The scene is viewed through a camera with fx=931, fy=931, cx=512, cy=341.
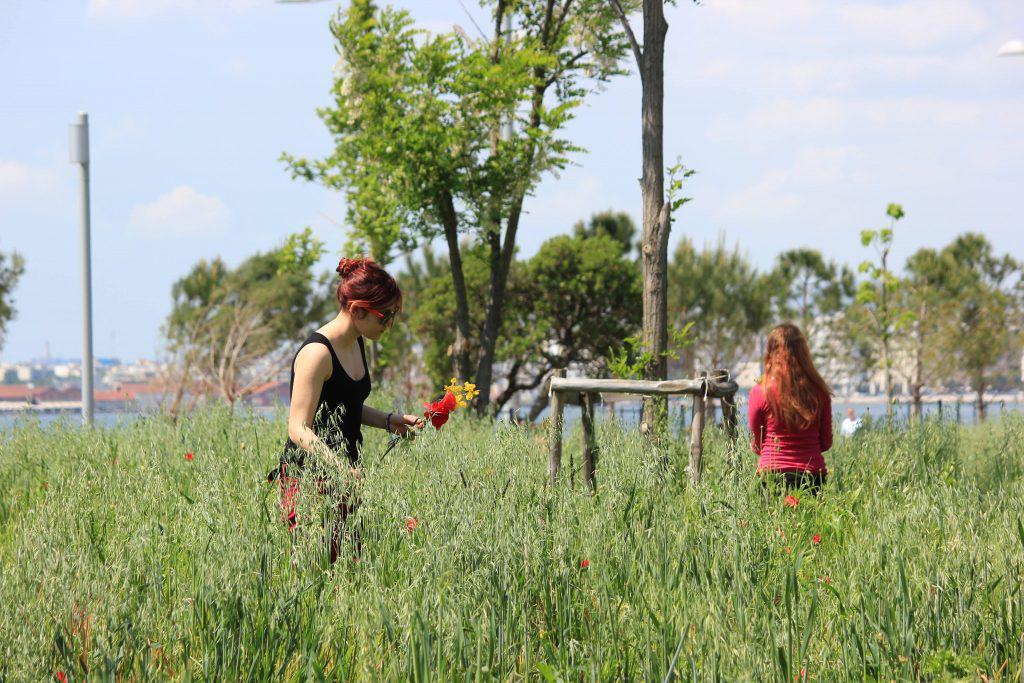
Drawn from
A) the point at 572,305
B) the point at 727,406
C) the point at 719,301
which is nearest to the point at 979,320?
the point at 719,301

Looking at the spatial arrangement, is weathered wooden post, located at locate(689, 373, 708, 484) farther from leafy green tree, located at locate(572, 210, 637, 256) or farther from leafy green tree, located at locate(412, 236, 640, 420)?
leafy green tree, located at locate(572, 210, 637, 256)

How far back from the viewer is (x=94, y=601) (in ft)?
8.82

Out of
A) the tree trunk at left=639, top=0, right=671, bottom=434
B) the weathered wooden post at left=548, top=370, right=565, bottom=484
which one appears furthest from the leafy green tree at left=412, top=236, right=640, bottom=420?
the weathered wooden post at left=548, top=370, right=565, bottom=484

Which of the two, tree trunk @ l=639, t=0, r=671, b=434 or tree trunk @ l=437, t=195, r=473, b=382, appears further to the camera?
tree trunk @ l=437, t=195, r=473, b=382

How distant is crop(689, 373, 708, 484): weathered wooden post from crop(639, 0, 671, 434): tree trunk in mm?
2555

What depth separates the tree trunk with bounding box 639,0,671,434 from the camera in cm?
851

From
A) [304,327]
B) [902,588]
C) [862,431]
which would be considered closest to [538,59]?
[862,431]

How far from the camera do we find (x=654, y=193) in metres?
8.57

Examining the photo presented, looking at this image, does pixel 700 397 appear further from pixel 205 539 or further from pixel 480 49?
pixel 480 49

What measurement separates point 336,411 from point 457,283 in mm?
11043

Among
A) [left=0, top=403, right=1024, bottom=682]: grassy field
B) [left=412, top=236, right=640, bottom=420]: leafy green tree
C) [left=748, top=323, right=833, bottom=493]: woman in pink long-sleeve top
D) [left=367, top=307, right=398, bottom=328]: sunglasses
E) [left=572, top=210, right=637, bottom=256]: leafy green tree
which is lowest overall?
[left=0, top=403, right=1024, bottom=682]: grassy field

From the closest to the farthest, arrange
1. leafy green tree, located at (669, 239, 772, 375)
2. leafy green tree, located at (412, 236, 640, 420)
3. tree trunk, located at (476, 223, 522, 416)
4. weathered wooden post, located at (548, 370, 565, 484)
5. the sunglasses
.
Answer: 1. the sunglasses
2. weathered wooden post, located at (548, 370, 565, 484)
3. tree trunk, located at (476, 223, 522, 416)
4. leafy green tree, located at (412, 236, 640, 420)
5. leafy green tree, located at (669, 239, 772, 375)

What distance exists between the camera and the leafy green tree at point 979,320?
27375 mm

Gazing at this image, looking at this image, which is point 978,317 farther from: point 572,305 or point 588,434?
point 588,434
